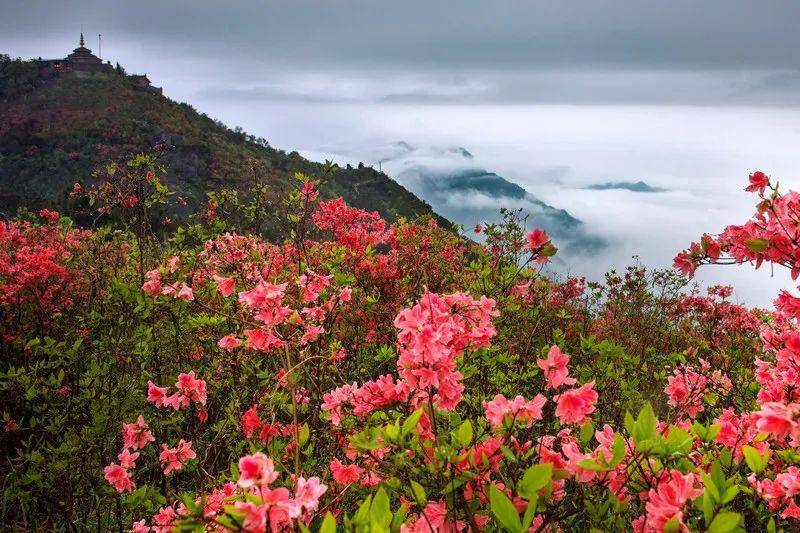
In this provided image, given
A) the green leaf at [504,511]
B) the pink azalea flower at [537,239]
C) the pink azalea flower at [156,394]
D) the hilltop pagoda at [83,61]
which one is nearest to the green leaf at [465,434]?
the green leaf at [504,511]

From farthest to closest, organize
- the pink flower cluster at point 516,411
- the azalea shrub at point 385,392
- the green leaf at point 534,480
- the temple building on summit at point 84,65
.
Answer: the temple building on summit at point 84,65, the pink flower cluster at point 516,411, the azalea shrub at point 385,392, the green leaf at point 534,480

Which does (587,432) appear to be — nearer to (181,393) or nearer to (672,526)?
(672,526)

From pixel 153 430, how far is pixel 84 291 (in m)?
3.30

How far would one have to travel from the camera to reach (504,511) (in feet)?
4.42

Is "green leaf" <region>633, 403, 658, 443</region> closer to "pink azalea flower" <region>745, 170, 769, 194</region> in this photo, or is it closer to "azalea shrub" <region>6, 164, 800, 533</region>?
"azalea shrub" <region>6, 164, 800, 533</region>

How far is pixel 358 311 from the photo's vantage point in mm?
5637

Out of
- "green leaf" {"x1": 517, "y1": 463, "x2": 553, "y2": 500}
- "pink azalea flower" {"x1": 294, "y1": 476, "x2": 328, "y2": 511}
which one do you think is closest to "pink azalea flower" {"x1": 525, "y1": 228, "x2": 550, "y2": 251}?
"green leaf" {"x1": 517, "y1": 463, "x2": 553, "y2": 500}

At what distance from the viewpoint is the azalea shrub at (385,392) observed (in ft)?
5.25

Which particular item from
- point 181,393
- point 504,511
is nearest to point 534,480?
point 504,511

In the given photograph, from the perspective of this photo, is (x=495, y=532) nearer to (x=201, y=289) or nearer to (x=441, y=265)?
(x=201, y=289)

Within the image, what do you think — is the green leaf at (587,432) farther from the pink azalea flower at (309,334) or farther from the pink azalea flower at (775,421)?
the pink azalea flower at (309,334)

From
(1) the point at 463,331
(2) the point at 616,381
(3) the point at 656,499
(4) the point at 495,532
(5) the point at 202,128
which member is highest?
(5) the point at 202,128

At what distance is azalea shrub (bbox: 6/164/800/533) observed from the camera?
160 cm

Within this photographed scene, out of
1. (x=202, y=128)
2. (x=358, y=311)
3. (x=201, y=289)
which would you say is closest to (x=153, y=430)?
(x=201, y=289)
